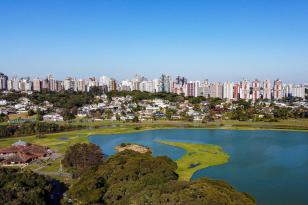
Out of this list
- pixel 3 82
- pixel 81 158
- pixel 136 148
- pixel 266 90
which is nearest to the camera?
pixel 81 158

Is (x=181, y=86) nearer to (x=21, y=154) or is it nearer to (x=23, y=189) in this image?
(x=21, y=154)

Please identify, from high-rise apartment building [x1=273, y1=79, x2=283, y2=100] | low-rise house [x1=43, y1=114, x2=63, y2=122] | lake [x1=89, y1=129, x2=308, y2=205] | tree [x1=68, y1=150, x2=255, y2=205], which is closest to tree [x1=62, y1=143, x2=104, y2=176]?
tree [x1=68, y1=150, x2=255, y2=205]

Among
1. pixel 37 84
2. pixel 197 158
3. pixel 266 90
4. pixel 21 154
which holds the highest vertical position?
pixel 37 84

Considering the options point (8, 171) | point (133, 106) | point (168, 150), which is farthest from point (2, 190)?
point (133, 106)

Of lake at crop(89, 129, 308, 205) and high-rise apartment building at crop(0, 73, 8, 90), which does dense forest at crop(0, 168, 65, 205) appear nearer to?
lake at crop(89, 129, 308, 205)

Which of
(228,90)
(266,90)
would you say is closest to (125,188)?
(228,90)

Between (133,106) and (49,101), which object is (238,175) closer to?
(133,106)

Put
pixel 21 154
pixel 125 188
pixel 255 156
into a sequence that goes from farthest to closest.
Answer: pixel 255 156, pixel 21 154, pixel 125 188

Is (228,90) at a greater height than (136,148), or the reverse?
(228,90)
